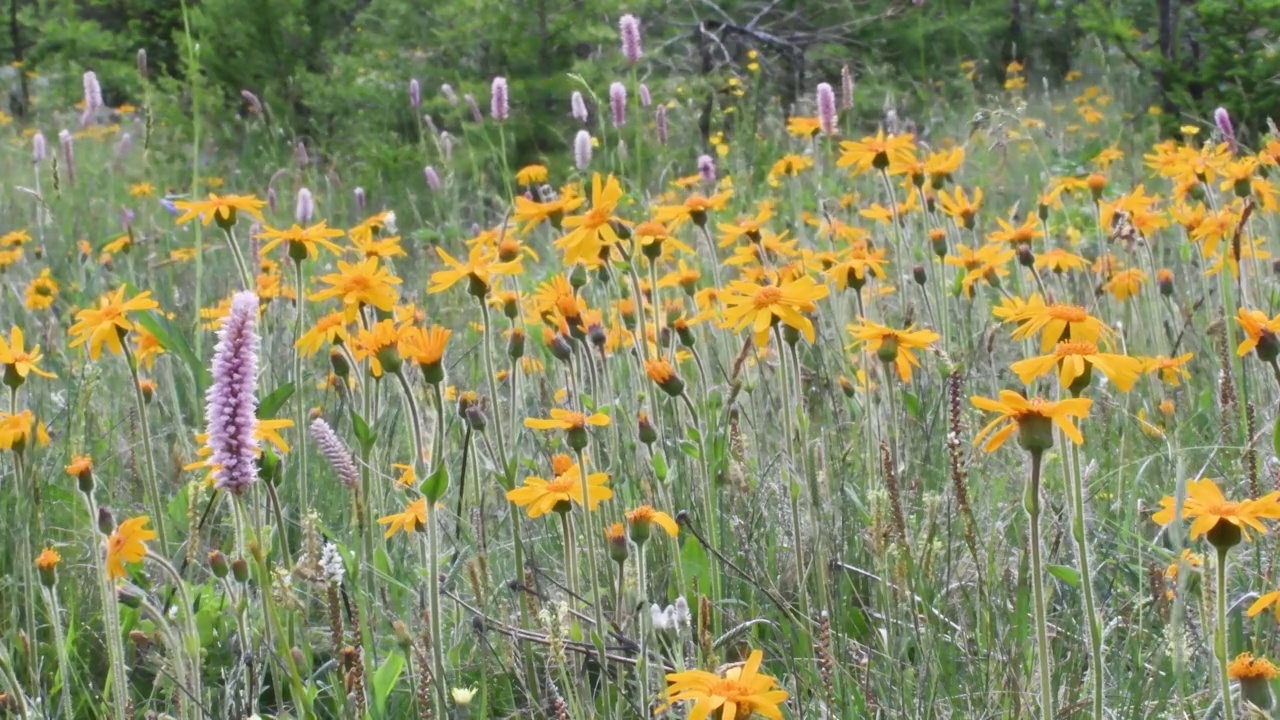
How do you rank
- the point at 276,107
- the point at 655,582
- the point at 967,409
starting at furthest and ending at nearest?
the point at 276,107 → the point at 967,409 → the point at 655,582

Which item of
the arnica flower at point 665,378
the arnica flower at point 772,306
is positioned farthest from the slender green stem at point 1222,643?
the arnica flower at point 665,378

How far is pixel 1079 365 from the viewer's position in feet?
3.67

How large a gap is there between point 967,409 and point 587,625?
1.02 metres

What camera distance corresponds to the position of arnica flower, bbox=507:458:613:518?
1.23 meters

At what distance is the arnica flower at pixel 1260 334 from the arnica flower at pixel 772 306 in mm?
474

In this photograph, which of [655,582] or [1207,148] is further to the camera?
[1207,148]

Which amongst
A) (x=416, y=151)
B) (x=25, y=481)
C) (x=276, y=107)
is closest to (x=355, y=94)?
(x=416, y=151)

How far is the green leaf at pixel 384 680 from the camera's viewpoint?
1.27 m

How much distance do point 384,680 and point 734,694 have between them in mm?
512

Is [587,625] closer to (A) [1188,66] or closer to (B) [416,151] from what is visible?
(B) [416,151]

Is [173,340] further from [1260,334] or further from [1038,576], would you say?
[1260,334]

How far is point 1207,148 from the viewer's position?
98.6 inches

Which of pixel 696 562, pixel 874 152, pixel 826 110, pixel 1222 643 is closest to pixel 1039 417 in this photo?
pixel 1222 643

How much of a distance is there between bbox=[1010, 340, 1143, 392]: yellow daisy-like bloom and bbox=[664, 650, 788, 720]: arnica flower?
396mm
